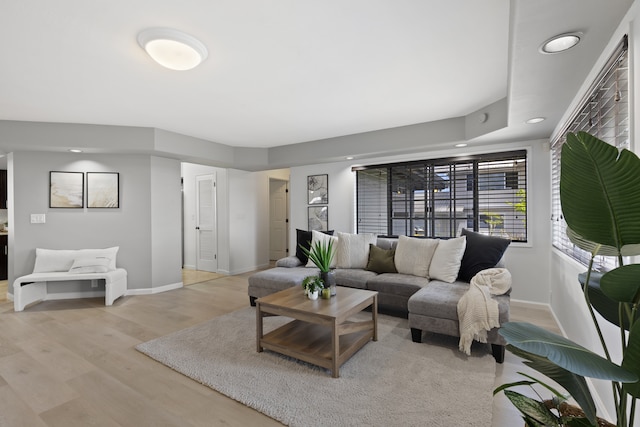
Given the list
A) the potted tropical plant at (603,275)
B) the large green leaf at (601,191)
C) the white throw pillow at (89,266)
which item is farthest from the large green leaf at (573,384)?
the white throw pillow at (89,266)

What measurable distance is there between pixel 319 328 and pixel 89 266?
3.40 meters

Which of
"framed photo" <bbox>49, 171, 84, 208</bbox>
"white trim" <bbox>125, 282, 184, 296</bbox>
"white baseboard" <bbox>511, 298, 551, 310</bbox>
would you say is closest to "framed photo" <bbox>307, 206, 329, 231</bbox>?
"white trim" <bbox>125, 282, 184, 296</bbox>

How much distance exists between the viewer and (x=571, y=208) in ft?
2.95

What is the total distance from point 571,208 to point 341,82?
7.79 feet

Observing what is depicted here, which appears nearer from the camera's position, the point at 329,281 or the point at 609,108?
the point at 609,108

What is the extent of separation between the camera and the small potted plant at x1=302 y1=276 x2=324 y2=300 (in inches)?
109

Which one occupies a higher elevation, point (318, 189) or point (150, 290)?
point (318, 189)

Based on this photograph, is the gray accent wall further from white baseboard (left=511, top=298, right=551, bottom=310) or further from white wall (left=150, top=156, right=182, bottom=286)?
white baseboard (left=511, top=298, right=551, bottom=310)

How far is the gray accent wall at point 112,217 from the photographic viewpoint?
4.32 meters

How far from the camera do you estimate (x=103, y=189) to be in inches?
181

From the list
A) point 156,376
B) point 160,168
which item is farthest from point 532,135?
point 160,168

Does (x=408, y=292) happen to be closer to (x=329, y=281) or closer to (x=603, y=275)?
(x=329, y=281)

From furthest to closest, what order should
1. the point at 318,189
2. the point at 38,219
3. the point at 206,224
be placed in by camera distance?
the point at 206,224 < the point at 318,189 < the point at 38,219

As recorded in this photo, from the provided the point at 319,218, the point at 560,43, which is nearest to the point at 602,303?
the point at 560,43
